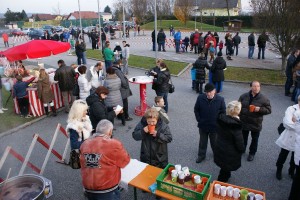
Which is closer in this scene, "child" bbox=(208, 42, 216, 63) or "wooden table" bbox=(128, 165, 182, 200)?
"wooden table" bbox=(128, 165, 182, 200)

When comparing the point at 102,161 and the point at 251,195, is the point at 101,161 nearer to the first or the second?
the point at 102,161

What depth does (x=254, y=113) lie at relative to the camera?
6000 mm

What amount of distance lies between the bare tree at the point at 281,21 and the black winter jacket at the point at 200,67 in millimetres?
4906

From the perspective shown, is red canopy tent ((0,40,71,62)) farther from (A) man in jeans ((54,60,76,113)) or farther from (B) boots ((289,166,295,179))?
(B) boots ((289,166,295,179))

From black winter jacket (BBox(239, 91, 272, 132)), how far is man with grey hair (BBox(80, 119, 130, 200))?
3.34m

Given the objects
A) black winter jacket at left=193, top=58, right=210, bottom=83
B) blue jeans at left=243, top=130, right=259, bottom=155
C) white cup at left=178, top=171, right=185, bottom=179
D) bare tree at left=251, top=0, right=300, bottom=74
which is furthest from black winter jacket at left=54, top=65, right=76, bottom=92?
bare tree at left=251, top=0, right=300, bottom=74

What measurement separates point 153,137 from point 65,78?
5.81 metres

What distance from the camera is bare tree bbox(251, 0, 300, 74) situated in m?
12.8

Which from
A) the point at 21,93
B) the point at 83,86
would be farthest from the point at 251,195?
the point at 21,93

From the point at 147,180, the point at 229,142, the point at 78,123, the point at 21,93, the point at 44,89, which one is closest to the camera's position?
the point at 147,180

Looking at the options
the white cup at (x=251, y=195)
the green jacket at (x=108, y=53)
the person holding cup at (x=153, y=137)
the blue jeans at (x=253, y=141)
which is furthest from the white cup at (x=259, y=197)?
the green jacket at (x=108, y=53)

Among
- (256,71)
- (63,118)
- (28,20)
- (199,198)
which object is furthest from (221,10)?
(199,198)

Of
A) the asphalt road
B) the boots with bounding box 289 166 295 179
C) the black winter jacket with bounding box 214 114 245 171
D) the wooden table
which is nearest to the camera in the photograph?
the wooden table

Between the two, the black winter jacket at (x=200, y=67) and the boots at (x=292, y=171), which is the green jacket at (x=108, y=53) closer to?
the black winter jacket at (x=200, y=67)
